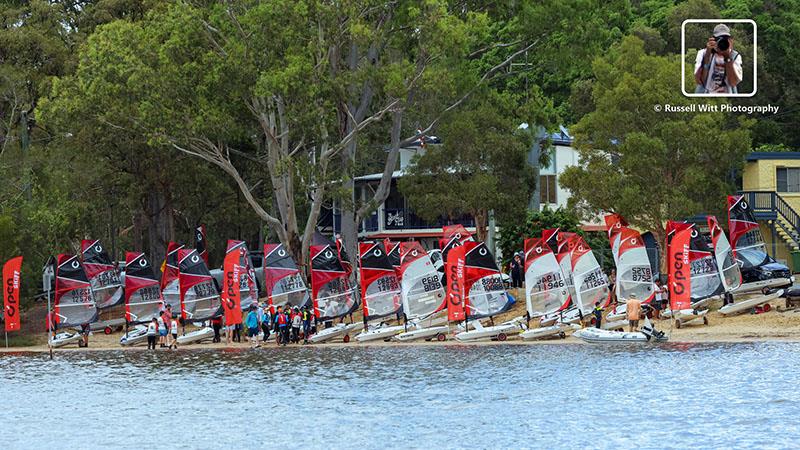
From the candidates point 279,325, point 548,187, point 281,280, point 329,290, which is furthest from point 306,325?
point 548,187

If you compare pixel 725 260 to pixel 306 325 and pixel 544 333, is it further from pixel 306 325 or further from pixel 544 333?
pixel 306 325

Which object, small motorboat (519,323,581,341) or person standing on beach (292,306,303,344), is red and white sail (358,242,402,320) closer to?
person standing on beach (292,306,303,344)

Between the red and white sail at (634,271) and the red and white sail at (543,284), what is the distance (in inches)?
104

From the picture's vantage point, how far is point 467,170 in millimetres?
67625

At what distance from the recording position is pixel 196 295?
195 ft

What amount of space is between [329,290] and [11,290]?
13.4m

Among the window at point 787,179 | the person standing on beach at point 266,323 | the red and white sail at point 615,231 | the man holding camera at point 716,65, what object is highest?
the man holding camera at point 716,65

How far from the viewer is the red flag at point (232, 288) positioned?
5550 cm

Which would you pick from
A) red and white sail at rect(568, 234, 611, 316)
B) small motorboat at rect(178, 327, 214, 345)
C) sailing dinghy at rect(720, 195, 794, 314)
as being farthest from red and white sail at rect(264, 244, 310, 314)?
sailing dinghy at rect(720, 195, 794, 314)

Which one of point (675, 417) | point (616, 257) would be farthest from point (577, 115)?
point (675, 417)

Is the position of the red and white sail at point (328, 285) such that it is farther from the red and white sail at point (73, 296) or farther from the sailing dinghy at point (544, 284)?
the red and white sail at point (73, 296)

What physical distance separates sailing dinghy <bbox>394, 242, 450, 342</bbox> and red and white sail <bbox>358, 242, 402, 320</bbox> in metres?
0.96

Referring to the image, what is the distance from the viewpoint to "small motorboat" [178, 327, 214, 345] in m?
58.8

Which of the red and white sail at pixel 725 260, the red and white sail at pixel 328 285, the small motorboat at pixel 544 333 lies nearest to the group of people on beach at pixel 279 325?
the red and white sail at pixel 328 285
